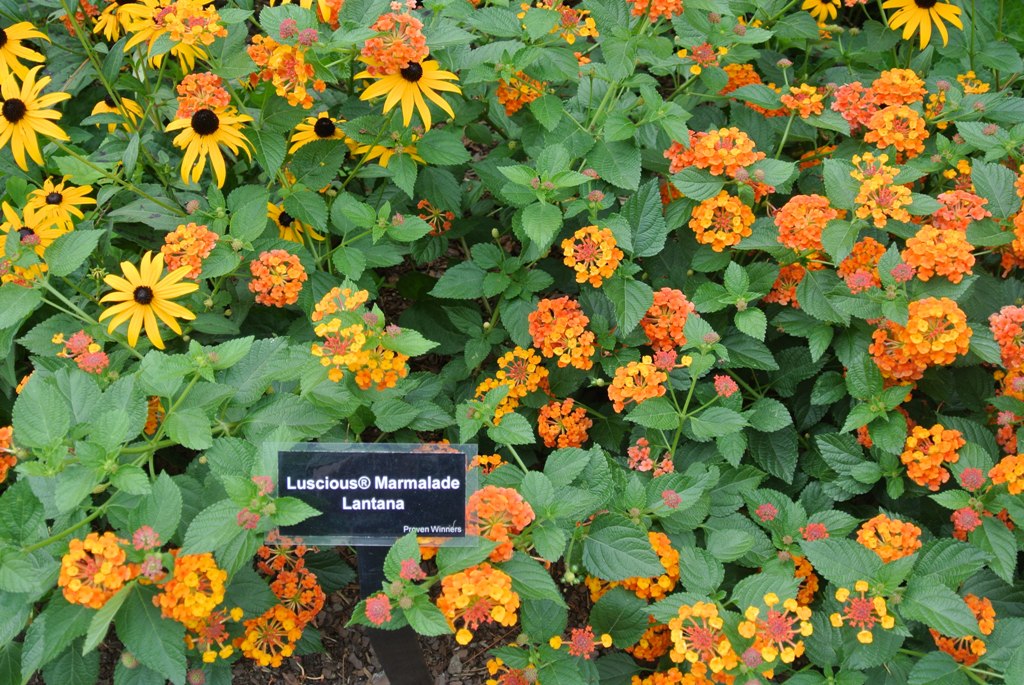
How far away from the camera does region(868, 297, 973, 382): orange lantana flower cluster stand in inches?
103

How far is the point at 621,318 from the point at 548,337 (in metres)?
0.23

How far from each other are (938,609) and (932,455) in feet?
1.64

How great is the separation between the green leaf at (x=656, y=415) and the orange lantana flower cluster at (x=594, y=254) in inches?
15.3

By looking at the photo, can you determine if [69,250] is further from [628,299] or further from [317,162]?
[628,299]

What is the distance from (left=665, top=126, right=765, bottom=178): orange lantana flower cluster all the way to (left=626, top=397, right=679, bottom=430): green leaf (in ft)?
2.43

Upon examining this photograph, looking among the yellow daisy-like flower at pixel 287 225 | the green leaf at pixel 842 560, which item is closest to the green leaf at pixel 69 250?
the yellow daisy-like flower at pixel 287 225

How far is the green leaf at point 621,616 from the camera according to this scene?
2.70m

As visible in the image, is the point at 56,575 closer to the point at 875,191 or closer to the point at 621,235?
the point at 621,235

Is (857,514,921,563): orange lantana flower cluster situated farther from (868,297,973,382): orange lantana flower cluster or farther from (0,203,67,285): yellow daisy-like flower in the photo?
(0,203,67,285): yellow daisy-like flower

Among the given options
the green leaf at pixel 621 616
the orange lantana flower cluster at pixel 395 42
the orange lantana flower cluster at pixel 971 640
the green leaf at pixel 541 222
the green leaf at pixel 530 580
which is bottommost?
the green leaf at pixel 621 616

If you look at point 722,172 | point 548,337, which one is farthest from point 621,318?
point 722,172

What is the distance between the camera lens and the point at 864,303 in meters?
2.80

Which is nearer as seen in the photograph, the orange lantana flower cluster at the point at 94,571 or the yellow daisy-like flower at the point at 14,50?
the orange lantana flower cluster at the point at 94,571

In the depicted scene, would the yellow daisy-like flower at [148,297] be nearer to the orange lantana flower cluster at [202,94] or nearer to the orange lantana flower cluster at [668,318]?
the orange lantana flower cluster at [202,94]
